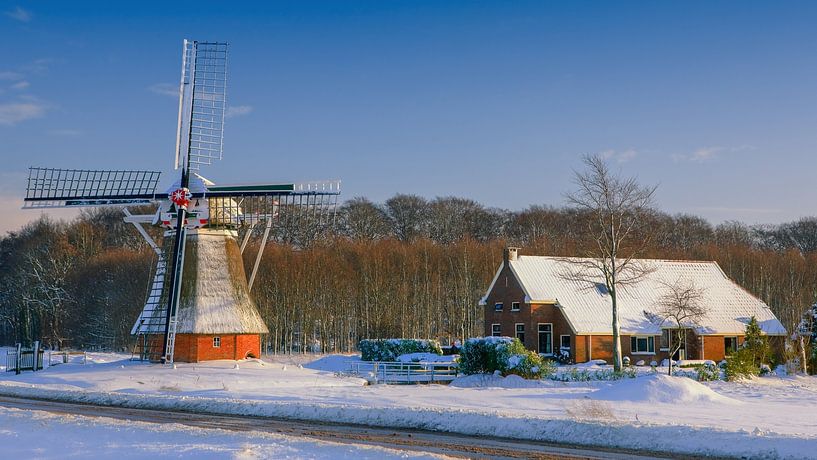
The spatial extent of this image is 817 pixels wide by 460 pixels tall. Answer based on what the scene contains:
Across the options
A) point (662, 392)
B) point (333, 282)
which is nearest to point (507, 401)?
point (662, 392)

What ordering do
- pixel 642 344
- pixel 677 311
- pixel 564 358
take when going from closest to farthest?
pixel 677 311
pixel 564 358
pixel 642 344

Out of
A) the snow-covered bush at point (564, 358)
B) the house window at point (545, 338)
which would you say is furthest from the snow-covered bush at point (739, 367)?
the house window at point (545, 338)

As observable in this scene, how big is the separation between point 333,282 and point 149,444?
5423 cm

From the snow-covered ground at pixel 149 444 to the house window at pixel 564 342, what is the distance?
1251 inches

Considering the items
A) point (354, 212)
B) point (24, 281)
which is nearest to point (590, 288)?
point (354, 212)

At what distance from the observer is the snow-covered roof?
159ft

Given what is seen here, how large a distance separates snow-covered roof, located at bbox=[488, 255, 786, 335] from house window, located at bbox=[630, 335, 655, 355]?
0.61 meters

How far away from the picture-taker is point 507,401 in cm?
2733

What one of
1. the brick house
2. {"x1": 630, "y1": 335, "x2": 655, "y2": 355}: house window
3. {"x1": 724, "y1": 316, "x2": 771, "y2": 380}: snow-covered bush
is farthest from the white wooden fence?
{"x1": 630, "y1": 335, "x2": 655, "y2": 355}: house window

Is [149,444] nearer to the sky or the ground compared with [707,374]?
nearer to the ground

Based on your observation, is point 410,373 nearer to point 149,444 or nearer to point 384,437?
point 384,437

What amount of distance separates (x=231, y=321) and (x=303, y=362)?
1825 cm

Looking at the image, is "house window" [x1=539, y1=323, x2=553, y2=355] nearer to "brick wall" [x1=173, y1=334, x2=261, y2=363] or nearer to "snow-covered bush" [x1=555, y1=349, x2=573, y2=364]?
"snow-covered bush" [x1=555, y1=349, x2=573, y2=364]

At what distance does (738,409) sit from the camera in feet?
84.1
